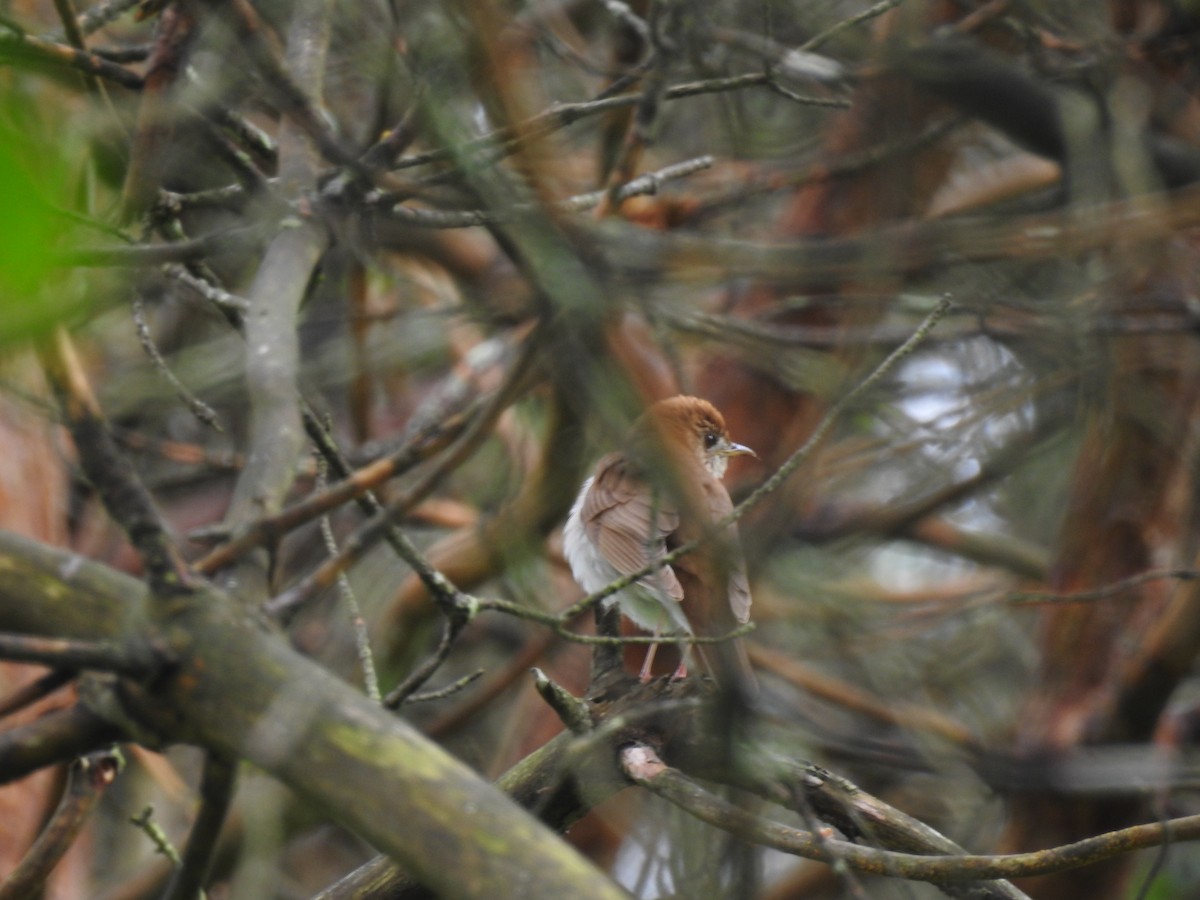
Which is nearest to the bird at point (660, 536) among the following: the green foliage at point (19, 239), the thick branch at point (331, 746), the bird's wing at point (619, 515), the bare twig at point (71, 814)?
the bird's wing at point (619, 515)

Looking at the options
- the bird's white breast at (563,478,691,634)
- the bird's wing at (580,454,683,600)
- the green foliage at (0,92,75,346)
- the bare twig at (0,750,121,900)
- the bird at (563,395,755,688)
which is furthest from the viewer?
the bird's white breast at (563,478,691,634)

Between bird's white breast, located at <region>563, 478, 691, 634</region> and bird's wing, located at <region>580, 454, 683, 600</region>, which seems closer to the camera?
bird's wing, located at <region>580, 454, 683, 600</region>

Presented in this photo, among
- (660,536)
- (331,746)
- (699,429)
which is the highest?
(699,429)

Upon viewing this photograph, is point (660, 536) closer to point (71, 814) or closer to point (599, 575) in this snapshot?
point (599, 575)

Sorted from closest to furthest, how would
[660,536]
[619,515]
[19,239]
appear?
[19,239], [660,536], [619,515]

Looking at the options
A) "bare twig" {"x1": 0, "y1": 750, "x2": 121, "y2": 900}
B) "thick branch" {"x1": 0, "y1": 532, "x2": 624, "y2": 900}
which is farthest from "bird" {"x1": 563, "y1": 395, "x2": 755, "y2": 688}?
"thick branch" {"x1": 0, "y1": 532, "x2": 624, "y2": 900}

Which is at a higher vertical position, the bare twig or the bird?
the bird

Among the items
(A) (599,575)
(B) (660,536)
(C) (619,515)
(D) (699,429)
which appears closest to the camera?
(B) (660,536)

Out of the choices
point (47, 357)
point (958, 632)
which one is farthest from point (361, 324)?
point (958, 632)

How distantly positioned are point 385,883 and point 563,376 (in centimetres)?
142

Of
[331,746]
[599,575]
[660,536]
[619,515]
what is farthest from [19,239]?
[599,575]

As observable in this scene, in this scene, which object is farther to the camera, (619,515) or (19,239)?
(619,515)

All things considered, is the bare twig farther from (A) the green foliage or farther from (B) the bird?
(B) the bird

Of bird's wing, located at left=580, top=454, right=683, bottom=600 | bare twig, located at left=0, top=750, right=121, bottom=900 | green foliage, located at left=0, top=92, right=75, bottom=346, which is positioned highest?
green foliage, located at left=0, top=92, right=75, bottom=346
